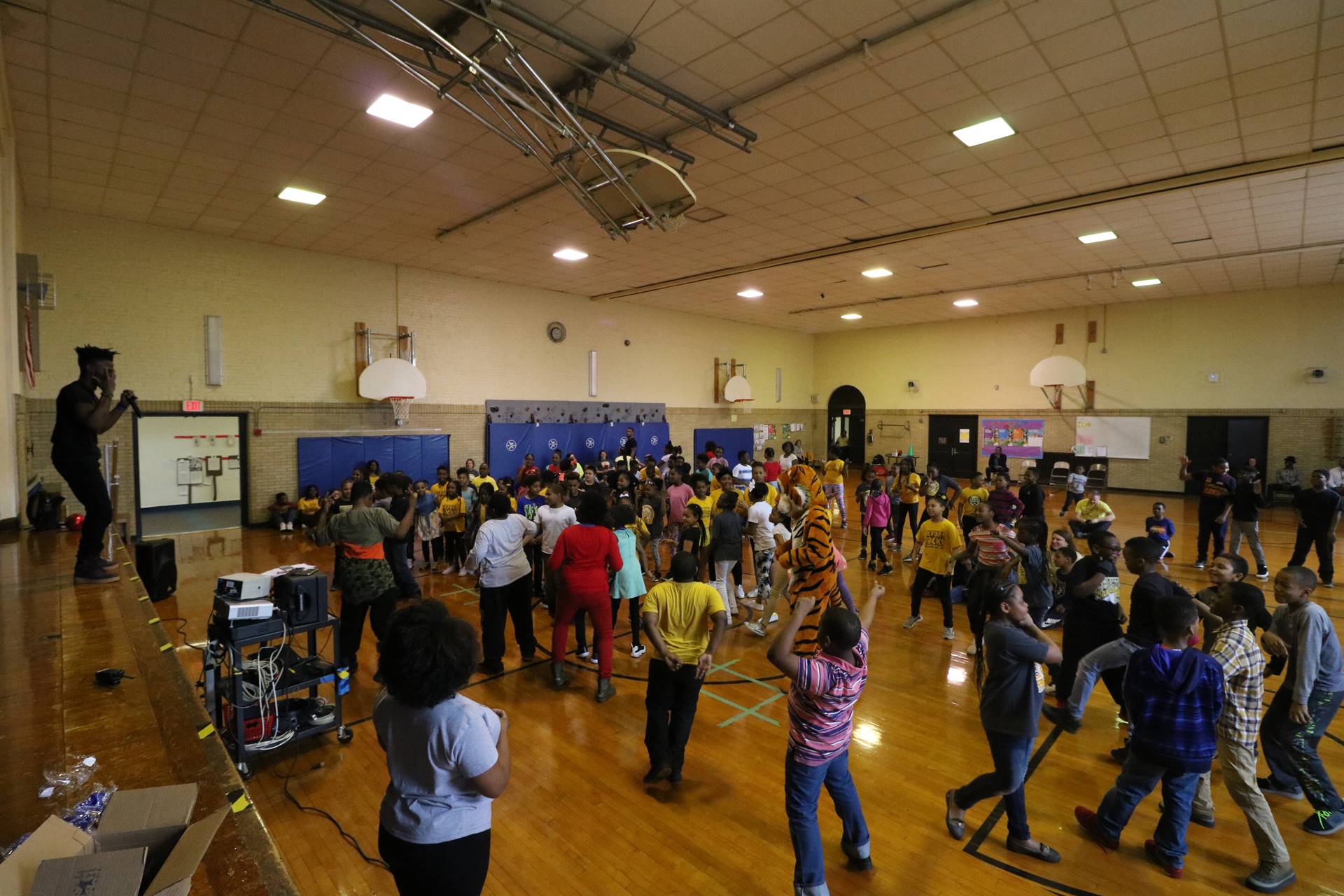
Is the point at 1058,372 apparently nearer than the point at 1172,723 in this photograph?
No

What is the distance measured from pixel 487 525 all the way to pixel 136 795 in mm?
3446

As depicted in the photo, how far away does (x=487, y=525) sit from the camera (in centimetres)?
514

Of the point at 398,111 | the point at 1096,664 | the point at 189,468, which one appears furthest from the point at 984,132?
the point at 189,468

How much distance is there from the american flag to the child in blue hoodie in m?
10.6

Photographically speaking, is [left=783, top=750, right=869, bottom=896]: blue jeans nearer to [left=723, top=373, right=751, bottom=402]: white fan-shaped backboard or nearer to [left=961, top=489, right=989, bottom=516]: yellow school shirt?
[left=961, top=489, right=989, bottom=516]: yellow school shirt

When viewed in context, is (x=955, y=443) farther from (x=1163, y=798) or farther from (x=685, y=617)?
(x=685, y=617)

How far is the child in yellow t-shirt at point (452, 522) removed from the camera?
8.57m

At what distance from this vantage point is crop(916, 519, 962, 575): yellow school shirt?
615 centimetres

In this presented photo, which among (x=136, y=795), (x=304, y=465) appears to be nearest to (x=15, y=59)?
(x=136, y=795)

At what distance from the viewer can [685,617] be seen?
3691 millimetres

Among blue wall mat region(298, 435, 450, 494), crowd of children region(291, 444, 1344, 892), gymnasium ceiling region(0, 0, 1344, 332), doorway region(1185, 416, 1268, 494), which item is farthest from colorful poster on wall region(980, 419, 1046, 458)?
blue wall mat region(298, 435, 450, 494)

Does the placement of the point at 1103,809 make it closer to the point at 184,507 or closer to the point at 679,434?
the point at 679,434

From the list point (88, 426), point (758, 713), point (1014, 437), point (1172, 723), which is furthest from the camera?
point (1014, 437)

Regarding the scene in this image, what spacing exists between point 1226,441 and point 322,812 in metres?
19.8
